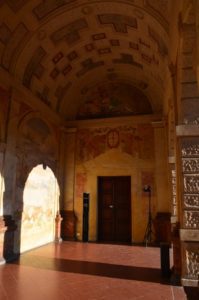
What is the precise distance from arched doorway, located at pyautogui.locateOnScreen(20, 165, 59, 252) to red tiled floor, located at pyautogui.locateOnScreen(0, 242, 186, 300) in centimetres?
62

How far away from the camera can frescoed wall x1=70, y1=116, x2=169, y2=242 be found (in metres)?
10.2

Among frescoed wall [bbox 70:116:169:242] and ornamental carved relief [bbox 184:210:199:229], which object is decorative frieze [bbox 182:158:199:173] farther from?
frescoed wall [bbox 70:116:169:242]

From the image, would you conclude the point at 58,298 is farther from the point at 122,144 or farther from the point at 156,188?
the point at 122,144

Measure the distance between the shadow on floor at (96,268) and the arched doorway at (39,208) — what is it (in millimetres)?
1459

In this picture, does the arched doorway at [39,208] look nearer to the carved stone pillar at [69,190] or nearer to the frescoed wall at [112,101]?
the carved stone pillar at [69,190]

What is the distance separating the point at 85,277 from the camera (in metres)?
5.33

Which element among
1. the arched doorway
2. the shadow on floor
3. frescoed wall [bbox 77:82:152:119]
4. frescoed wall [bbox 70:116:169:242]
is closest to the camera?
the shadow on floor

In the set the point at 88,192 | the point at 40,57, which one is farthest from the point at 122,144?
the point at 40,57

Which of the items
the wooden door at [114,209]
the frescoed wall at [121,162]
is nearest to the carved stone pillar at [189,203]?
the frescoed wall at [121,162]

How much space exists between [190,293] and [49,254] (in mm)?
6398

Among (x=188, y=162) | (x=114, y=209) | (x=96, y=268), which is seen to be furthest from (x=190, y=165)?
(x=114, y=209)

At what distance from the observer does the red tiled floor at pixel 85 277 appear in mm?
4328

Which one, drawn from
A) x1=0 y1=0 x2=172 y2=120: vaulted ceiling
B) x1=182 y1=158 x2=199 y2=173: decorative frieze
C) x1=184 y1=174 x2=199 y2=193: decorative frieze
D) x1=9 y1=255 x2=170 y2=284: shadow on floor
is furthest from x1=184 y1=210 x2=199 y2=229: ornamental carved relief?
x1=0 y1=0 x2=172 y2=120: vaulted ceiling

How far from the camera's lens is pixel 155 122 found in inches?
412
